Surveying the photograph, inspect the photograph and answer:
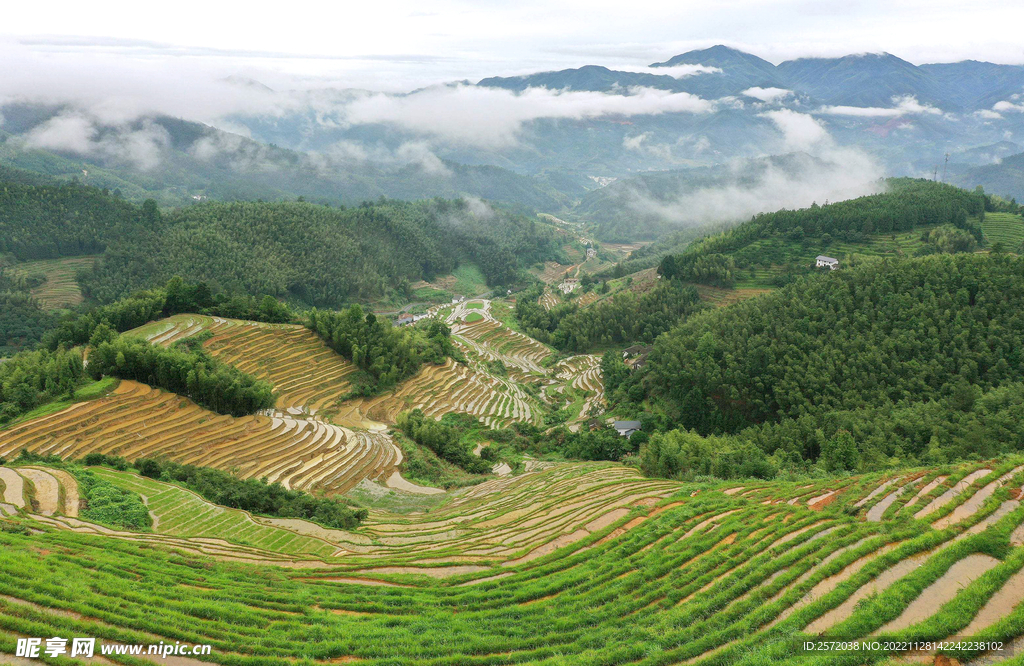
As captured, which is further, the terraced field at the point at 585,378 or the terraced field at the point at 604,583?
the terraced field at the point at 585,378

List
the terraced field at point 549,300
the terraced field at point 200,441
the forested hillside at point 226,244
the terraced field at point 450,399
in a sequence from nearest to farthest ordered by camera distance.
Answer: the terraced field at point 200,441
the terraced field at point 450,399
the forested hillside at point 226,244
the terraced field at point 549,300

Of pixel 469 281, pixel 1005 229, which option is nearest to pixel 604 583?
pixel 1005 229

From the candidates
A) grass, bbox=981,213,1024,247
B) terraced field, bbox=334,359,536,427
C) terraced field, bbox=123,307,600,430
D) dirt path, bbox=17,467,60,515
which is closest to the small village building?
terraced field, bbox=123,307,600,430

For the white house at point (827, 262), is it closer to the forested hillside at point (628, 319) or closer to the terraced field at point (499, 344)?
the forested hillside at point (628, 319)

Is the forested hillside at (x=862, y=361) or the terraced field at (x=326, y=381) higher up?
the forested hillside at (x=862, y=361)

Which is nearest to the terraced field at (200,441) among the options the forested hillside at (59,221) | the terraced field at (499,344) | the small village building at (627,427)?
the small village building at (627,427)

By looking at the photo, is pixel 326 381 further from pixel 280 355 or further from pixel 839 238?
pixel 839 238

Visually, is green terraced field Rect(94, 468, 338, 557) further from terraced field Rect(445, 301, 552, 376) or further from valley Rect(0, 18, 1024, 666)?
terraced field Rect(445, 301, 552, 376)
